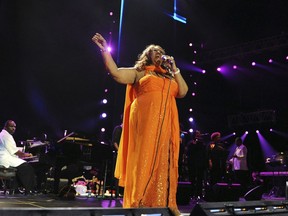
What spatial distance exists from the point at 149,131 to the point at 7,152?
15.8 feet

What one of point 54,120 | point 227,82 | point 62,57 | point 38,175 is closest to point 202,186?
point 38,175

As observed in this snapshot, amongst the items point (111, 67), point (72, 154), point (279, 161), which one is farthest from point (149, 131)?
point (279, 161)

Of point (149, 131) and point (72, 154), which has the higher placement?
point (72, 154)

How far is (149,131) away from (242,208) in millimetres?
1403

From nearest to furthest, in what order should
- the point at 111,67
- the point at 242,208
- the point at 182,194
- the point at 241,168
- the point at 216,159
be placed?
the point at 242,208, the point at 111,67, the point at 182,194, the point at 216,159, the point at 241,168

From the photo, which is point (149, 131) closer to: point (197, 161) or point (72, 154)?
point (72, 154)

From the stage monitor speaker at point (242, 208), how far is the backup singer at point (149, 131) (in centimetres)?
111

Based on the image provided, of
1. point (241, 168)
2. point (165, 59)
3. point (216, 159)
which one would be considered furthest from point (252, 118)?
point (165, 59)

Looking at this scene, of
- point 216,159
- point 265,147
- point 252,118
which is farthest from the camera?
point 265,147

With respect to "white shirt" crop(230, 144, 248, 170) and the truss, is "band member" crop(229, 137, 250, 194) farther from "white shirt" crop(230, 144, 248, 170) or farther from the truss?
the truss

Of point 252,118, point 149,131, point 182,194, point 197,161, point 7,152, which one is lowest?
point 182,194

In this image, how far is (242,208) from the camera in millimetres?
1770

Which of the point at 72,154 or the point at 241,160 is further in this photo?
the point at 241,160

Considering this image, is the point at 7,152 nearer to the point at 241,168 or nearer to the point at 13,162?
the point at 13,162
